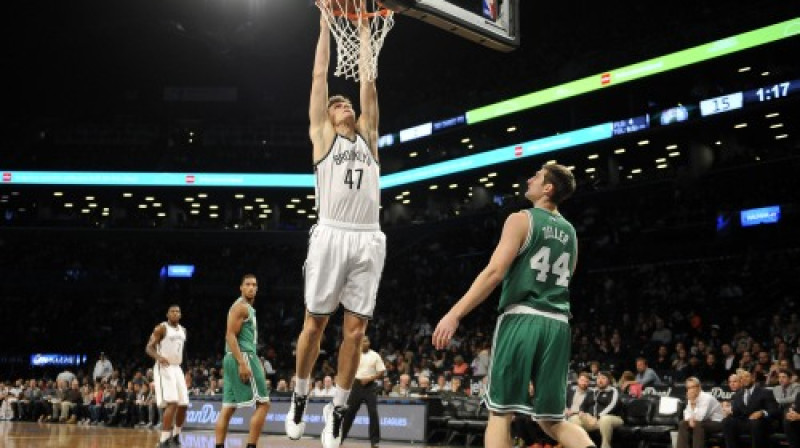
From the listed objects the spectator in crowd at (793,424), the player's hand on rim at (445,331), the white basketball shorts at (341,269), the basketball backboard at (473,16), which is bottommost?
the spectator in crowd at (793,424)

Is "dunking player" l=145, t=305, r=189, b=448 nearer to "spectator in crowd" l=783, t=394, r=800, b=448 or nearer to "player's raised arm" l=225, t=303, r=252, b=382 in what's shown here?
"player's raised arm" l=225, t=303, r=252, b=382

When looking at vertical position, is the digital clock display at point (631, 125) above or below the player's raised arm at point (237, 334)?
above

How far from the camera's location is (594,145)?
3359 centimetres

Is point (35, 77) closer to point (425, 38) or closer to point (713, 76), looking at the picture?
point (425, 38)

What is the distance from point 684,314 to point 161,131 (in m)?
32.3

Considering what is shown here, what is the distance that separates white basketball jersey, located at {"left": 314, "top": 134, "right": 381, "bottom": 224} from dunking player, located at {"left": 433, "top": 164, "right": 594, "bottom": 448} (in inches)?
64.6

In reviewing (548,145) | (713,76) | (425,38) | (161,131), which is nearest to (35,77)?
(161,131)

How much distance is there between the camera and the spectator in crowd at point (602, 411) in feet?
45.1

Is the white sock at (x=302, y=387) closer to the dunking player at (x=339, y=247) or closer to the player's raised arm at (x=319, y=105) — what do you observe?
the dunking player at (x=339, y=247)

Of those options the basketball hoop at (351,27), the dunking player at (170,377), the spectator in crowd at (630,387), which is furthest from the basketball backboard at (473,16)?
the spectator in crowd at (630,387)

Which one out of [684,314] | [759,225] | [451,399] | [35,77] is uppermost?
[35,77]

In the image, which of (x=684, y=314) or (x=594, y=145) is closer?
(x=684, y=314)

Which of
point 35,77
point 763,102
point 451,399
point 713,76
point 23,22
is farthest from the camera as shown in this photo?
point 35,77

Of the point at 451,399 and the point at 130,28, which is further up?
the point at 130,28
